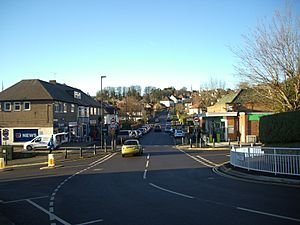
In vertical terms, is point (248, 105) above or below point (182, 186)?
above

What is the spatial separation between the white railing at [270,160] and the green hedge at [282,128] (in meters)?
1.94

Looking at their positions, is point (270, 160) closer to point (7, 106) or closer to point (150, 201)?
point (150, 201)

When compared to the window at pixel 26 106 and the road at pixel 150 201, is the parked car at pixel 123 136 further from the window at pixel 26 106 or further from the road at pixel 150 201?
the road at pixel 150 201

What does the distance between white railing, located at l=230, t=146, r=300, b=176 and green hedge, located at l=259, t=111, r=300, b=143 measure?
194cm

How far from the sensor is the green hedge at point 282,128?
18.1 meters

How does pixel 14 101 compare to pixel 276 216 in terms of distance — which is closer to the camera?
pixel 276 216

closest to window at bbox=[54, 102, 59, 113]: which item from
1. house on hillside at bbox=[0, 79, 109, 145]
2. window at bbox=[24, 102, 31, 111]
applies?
house on hillside at bbox=[0, 79, 109, 145]

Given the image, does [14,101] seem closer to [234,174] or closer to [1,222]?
[234,174]

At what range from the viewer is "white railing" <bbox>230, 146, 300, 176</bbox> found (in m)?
14.4

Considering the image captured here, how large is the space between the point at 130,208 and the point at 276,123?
12.0 metres

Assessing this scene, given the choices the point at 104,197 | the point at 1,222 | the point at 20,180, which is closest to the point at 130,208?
the point at 104,197

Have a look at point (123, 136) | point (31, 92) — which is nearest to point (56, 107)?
point (31, 92)

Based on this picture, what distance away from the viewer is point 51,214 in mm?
9961

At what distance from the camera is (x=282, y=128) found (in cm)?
1888
